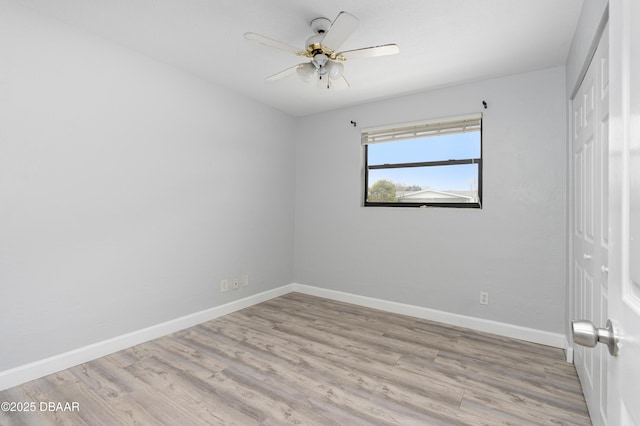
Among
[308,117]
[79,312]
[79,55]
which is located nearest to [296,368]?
[79,312]

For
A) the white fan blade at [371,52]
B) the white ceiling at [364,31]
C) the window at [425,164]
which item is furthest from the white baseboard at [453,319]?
the white fan blade at [371,52]

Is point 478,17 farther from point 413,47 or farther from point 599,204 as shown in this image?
point 599,204

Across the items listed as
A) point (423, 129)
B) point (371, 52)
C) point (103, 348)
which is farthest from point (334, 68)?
point (103, 348)

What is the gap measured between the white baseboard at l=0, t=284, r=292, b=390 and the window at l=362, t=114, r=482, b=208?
2.24m

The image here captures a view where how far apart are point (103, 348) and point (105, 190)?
1.28 metres

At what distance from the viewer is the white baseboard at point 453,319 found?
2838 millimetres

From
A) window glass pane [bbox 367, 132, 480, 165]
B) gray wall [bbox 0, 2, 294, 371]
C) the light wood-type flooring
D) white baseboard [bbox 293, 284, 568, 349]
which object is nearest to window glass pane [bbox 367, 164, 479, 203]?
window glass pane [bbox 367, 132, 480, 165]

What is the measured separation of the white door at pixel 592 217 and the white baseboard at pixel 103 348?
3152 mm

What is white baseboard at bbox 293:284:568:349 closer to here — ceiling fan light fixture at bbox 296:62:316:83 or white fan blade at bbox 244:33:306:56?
ceiling fan light fixture at bbox 296:62:316:83

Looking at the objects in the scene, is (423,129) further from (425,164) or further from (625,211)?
(625,211)

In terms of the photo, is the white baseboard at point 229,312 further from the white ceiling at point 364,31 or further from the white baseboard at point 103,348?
the white ceiling at point 364,31

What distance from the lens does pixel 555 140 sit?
111 inches

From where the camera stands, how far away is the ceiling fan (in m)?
1.88

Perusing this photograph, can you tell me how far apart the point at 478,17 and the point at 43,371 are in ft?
12.9
